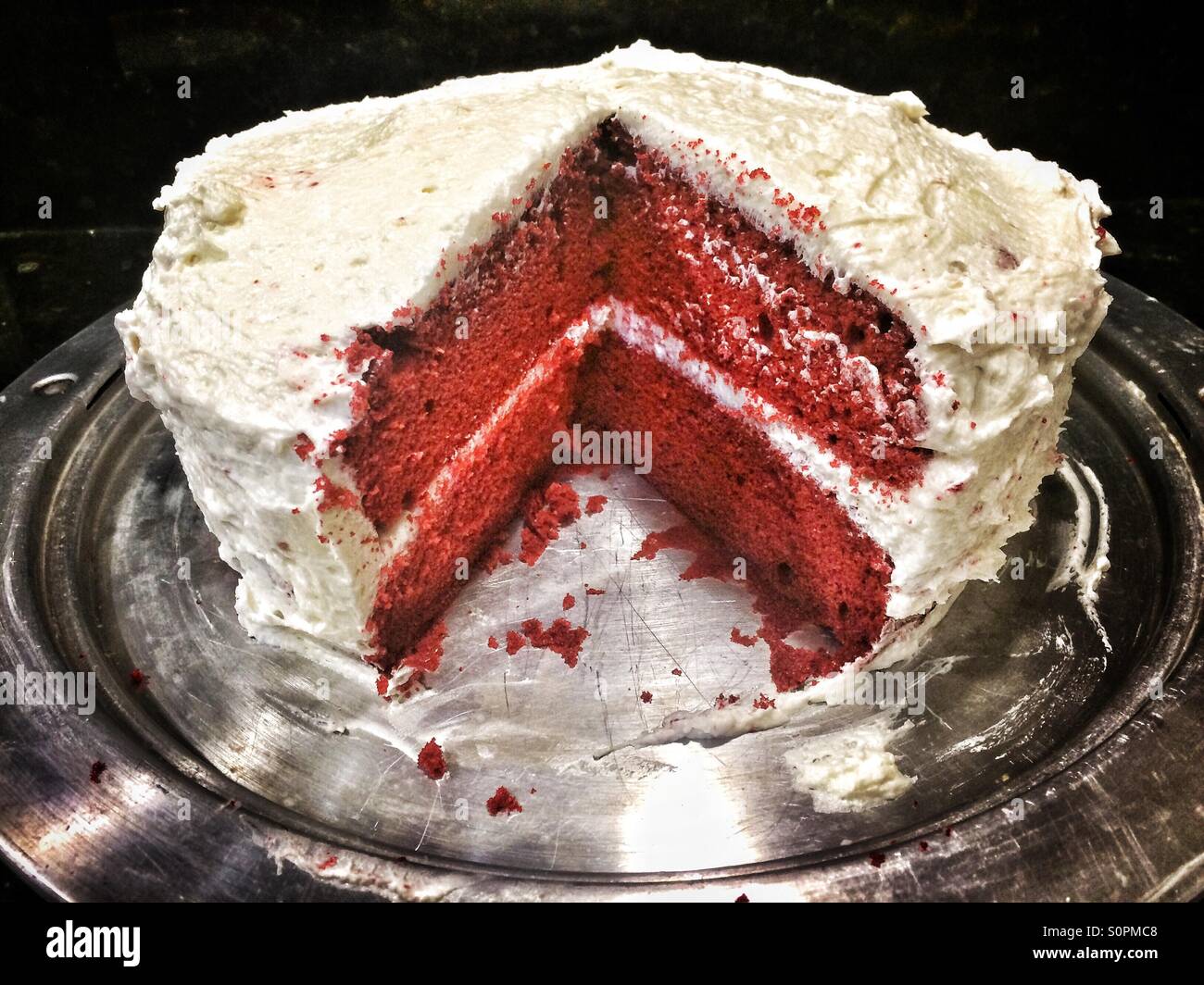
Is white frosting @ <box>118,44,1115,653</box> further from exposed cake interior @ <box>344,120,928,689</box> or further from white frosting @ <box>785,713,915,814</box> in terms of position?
white frosting @ <box>785,713,915,814</box>

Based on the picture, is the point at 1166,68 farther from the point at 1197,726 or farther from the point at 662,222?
the point at 1197,726

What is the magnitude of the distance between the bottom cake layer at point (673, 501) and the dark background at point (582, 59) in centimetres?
146

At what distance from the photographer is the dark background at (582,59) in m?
3.61

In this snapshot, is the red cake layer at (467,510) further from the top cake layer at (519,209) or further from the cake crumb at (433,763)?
the top cake layer at (519,209)

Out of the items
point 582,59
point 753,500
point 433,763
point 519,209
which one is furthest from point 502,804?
point 582,59

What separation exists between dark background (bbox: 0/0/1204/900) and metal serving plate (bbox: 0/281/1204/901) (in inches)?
43.1

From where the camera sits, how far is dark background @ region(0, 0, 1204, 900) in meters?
3.61

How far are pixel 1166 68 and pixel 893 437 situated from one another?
2422 mm

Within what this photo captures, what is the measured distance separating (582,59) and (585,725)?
2.50 metres

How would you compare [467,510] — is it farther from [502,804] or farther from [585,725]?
[502,804]

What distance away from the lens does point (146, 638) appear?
108 inches

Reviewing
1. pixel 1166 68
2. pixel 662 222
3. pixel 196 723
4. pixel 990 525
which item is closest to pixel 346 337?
pixel 662 222

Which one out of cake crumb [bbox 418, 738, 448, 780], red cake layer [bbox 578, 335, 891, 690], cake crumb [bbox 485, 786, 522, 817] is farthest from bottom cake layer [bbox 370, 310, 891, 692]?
cake crumb [bbox 485, 786, 522, 817]

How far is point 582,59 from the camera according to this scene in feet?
12.4
